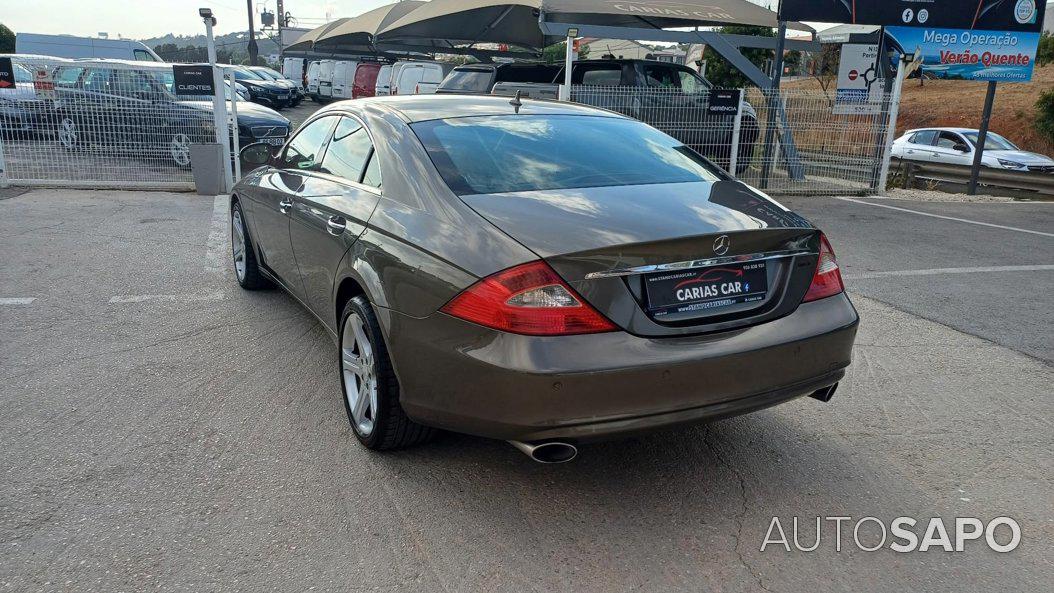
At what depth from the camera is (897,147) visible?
1891 cm

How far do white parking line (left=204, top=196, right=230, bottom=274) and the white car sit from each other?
14227 mm

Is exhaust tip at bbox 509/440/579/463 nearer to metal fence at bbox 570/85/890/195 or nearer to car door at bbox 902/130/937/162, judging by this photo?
metal fence at bbox 570/85/890/195

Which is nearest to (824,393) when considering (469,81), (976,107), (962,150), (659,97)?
(659,97)

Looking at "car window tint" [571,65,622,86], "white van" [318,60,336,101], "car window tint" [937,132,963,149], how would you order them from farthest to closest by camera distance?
"white van" [318,60,336,101] < "car window tint" [937,132,963,149] < "car window tint" [571,65,622,86]

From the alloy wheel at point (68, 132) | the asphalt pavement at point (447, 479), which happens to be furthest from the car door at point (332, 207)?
the alloy wheel at point (68, 132)

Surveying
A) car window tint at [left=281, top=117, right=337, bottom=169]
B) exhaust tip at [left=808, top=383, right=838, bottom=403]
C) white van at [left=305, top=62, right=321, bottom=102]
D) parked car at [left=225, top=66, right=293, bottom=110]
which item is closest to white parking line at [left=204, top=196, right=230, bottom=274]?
car window tint at [left=281, top=117, right=337, bottom=169]

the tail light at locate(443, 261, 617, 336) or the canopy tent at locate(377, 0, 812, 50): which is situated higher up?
the canopy tent at locate(377, 0, 812, 50)

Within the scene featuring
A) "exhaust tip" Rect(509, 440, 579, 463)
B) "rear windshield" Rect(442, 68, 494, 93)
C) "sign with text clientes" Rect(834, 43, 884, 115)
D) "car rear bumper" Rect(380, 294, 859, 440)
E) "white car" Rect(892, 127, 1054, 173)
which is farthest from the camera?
"white car" Rect(892, 127, 1054, 173)

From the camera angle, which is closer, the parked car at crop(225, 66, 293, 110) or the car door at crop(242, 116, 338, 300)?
the car door at crop(242, 116, 338, 300)

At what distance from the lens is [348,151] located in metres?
4.11

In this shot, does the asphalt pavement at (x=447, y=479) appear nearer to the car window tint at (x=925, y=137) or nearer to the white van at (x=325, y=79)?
the car window tint at (x=925, y=137)

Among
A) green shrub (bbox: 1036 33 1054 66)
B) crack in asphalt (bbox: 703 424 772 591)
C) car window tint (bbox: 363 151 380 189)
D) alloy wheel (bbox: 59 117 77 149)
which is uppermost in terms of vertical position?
green shrub (bbox: 1036 33 1054 66)

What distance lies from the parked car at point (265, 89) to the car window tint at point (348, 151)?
26.7 meters

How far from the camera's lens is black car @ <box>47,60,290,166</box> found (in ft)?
33.8
